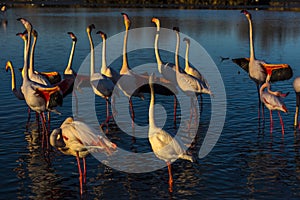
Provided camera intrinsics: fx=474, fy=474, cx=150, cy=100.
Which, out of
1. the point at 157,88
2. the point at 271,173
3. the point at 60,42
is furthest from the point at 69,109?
the point at 60,42

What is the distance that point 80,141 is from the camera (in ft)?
27.1

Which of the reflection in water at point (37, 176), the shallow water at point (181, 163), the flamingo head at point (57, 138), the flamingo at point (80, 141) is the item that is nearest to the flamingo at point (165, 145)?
the shallow water at point (181, 163)

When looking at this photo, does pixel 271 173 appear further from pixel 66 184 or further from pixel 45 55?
pixel 45 55

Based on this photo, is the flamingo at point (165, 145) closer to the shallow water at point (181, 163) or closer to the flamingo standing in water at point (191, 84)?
the shallow water at point (181, 163)

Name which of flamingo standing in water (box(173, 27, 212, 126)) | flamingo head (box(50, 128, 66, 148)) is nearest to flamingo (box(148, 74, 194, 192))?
flamingo head (box(50, 128, 66, 148))

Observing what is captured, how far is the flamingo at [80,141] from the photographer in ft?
26.8

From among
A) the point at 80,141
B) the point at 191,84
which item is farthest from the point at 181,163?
the point at 191,84

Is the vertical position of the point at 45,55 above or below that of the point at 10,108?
above

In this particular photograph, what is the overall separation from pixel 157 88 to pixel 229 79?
409cm

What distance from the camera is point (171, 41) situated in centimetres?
2780

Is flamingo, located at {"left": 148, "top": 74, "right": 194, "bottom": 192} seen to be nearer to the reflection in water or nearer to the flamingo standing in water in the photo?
the reflection in water

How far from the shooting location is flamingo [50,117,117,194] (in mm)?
8172

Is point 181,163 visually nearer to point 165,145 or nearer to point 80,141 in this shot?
point 165,145

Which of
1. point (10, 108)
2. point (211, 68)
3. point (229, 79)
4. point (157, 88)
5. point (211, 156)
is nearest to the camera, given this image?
point (211, 156)
